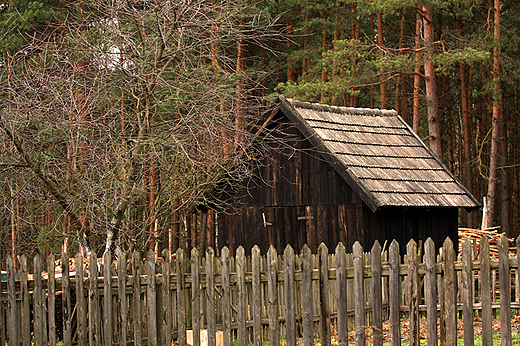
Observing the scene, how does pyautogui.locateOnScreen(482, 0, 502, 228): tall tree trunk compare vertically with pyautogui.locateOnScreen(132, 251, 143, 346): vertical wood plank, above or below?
above

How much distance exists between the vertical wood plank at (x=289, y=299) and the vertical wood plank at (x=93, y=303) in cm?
231

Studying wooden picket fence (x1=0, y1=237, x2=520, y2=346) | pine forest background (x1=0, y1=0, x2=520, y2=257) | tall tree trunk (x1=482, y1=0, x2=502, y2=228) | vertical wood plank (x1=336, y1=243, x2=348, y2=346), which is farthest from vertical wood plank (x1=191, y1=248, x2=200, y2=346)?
tall tree trunk (x1=482, y1=0, x2=502, y2=228)

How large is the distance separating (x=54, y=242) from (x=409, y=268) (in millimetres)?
20348

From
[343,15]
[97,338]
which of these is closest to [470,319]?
[97,338]

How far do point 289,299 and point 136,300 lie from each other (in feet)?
6.38

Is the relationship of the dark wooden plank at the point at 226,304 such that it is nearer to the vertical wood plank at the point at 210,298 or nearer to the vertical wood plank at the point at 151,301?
the vertical wood plank at the point at 210,298

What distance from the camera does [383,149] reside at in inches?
583

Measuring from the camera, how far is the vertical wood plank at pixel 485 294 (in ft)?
20.3

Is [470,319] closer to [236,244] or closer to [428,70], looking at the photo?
[236,244]

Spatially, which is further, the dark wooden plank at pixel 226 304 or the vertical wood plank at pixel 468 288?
the dark wooden plank at pixel 226 304

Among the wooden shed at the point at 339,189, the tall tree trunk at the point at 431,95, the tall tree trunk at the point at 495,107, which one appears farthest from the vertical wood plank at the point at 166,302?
the tall tree trunk at the point at 495,107

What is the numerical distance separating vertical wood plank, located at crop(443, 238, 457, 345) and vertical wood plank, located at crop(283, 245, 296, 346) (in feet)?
5.21

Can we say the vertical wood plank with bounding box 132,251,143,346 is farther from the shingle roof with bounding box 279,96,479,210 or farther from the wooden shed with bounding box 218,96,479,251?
the shingle roof with bounding box 279,96,479,210

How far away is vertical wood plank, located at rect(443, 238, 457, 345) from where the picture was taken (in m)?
6.39
